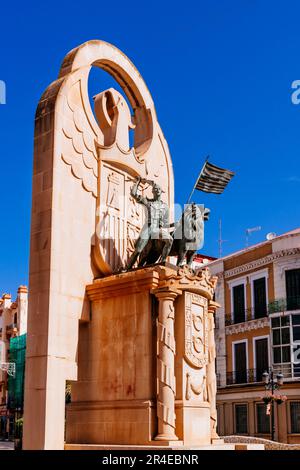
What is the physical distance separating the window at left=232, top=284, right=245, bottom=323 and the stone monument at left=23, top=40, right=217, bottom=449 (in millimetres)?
24412

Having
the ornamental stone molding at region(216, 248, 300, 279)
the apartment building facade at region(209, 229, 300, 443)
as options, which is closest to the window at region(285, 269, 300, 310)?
the apartment building facade at region(209, 229, 300, 443)

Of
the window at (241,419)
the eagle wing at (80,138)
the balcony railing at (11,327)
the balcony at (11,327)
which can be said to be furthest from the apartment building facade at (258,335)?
Answer: the balcony railing at (11,327)

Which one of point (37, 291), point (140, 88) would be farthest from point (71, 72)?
point (37, 291)

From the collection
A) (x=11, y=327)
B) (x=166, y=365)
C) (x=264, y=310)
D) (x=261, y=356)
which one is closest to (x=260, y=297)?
(x=264, y=310)

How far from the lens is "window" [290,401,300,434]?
3653 cm

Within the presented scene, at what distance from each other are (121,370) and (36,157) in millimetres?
5782

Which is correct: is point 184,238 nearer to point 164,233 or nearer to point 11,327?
point 164,233

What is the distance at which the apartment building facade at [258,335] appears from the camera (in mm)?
37406

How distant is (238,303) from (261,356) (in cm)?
417

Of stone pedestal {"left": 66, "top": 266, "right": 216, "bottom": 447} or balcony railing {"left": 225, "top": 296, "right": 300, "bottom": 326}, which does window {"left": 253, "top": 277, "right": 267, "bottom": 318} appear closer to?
balcony railing {"left": 225, "top": 296, "right": 300, "bottom": 326}

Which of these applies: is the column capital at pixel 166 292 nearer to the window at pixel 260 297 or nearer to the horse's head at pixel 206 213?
the horse's head at pixel 206 213

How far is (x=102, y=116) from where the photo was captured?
1959cm

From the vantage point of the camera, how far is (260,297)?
4075cm
